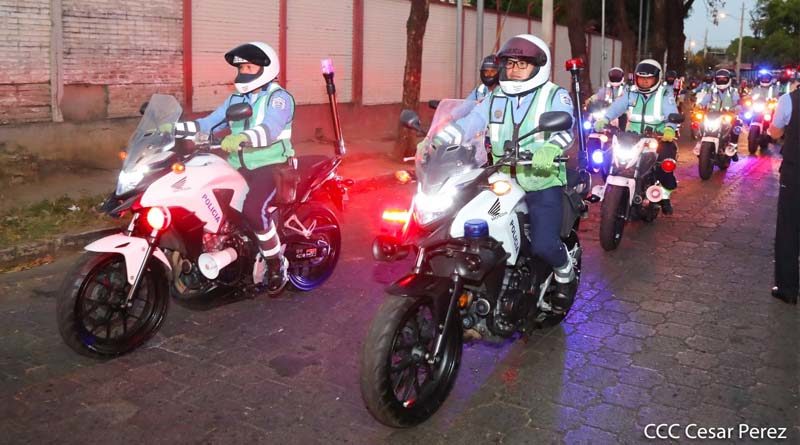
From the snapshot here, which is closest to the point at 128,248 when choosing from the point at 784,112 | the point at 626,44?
the point at 784,112

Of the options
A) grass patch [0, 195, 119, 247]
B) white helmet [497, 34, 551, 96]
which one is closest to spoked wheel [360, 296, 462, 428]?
white helmet [497, 34, 551, 96]

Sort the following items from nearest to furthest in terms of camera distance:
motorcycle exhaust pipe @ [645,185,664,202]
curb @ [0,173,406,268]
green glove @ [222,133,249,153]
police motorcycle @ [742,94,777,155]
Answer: green glove @ [222,133,249,153] → curb @ [0,173,406,268] → motorcycle exhaust pipe @ [645,185,664,202] → police motorcycle @ [742,94,777,155]

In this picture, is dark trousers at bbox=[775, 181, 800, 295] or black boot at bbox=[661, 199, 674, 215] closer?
dark trousers at bbox=[775, 181, 800, 295]

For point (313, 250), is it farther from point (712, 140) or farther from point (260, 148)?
point (712, 140)

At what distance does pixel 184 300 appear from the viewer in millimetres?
5270

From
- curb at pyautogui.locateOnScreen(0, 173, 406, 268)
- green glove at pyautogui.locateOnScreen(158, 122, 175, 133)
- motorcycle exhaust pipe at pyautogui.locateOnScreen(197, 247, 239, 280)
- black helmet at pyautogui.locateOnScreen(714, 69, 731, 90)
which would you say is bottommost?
curb at pyautogui.locateOnScreen(0, 173, 406, 268)

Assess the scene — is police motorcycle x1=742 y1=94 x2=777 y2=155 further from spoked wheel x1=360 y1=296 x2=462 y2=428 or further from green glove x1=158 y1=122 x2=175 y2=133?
spoked wheel x1=360 y1=296 x2=462 y2=428

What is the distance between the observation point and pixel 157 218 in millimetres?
4832

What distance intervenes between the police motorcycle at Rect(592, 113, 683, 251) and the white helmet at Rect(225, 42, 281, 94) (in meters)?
3.88

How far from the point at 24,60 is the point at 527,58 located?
25.4ft

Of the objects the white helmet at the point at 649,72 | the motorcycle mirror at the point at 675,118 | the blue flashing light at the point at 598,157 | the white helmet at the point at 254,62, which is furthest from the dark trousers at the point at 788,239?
the white helmet at the point at 254,62

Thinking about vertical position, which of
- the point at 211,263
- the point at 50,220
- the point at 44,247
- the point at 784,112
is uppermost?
the point at 784,112

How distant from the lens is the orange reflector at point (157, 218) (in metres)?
4.83

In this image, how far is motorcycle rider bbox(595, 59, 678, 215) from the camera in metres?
9.58
